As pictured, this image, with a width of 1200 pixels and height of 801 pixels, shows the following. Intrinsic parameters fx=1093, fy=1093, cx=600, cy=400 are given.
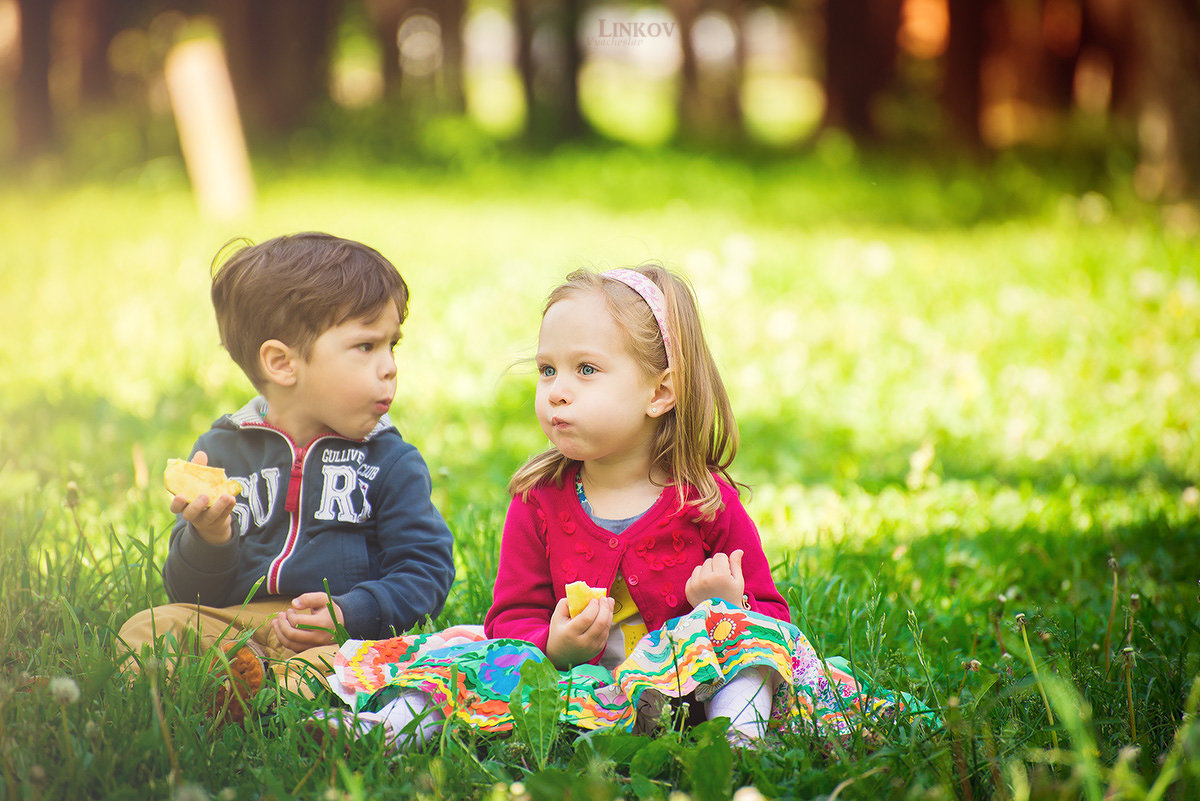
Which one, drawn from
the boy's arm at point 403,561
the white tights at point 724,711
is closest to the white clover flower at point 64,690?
the white tights at point 724,711

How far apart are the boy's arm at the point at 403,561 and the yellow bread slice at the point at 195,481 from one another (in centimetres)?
37

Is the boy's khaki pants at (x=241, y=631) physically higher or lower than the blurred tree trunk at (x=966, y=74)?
lower

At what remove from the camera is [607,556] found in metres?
2.42

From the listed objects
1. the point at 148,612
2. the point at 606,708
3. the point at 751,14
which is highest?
the point at 751,14

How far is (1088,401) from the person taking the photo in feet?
17.4

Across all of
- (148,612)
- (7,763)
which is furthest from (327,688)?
(7,763)

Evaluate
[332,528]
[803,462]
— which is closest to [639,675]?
[332,528]

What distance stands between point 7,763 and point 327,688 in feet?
2.14

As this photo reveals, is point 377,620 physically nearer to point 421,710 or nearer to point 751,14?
point 421,710

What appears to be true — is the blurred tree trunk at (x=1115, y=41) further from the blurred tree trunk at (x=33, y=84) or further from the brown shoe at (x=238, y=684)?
the brown shoe at (x=238, y=684)

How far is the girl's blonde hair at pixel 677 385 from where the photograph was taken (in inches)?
95.6

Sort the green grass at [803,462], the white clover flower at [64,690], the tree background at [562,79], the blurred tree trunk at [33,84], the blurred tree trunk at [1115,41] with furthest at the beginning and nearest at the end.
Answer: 1. the blurred tree trunk at [1115,41]
2. the blurred tree trunk at [33,84]
3. the tree background at [562,79]
4. the green grass at [803,462]
5. the white clover flower at [64,690]

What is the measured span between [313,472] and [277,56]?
1579 centimetres

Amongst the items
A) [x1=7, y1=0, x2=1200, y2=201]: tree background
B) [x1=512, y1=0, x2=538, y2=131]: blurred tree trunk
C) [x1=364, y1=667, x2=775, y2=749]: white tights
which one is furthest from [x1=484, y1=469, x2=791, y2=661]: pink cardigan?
[x1=512, y1=0, x2=538, y2=131]: blurred tree trunk
